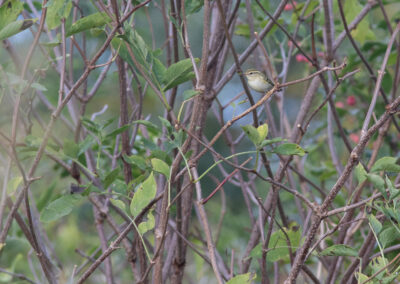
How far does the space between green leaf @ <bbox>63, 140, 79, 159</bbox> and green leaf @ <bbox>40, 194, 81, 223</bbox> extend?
110 millimetres

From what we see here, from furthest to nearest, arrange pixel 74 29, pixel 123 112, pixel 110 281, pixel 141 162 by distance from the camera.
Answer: pixel 110 281 → pixel 123 112 → pixel 141 162 → pixel 74 29

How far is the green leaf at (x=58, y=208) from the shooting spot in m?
0.91

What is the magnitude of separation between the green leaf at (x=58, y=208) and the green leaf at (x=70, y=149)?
110mm

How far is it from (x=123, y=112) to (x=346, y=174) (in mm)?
519

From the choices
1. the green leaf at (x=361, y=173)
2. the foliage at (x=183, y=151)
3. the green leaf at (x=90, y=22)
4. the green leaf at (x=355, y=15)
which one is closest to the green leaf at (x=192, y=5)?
the foliage at (x=183, y=151)

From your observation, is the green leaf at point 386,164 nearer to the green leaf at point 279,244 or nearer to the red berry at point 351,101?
the green leaf at point 279,244

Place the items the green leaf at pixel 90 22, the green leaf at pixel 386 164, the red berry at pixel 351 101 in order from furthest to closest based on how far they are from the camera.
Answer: the red berry at pixel 351 101, the green leaf at pixel 90 22, the green leaf at pixel 386 164

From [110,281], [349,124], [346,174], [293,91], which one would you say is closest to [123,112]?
[110,281]

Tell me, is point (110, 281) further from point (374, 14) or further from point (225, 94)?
point (374, 14)

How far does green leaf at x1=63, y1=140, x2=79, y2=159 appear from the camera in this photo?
1.02 m

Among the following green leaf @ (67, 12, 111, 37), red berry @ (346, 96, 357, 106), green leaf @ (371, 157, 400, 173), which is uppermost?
green leaf @ (67, 12, 111, 37)

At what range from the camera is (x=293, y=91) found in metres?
3.85

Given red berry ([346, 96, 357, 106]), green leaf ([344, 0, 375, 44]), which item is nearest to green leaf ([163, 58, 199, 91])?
green leaf ([344, 0, 375, 44])

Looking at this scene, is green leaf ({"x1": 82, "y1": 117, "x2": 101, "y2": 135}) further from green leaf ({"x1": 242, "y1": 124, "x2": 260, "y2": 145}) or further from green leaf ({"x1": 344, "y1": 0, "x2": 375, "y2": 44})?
green leaf ({"x1": 344, "y1": 0, "x2": 375, "y2": 44})
